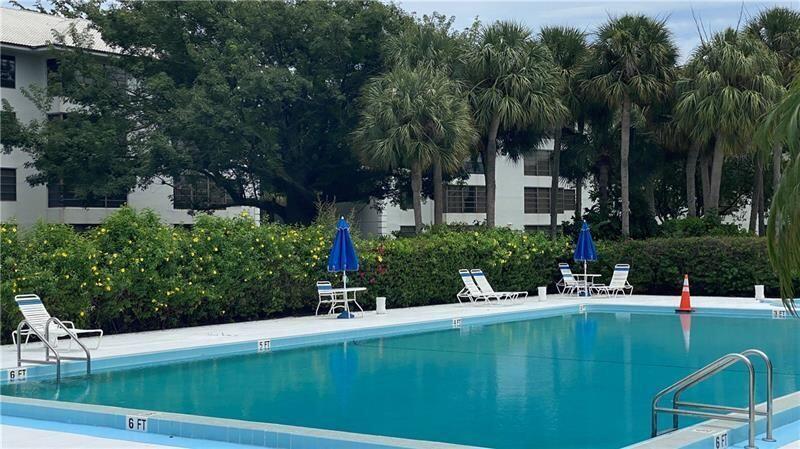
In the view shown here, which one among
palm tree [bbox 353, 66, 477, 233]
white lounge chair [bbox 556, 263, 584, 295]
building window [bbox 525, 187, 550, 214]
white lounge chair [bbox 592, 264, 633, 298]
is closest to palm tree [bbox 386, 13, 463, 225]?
palm tree [bbox 353, 66, 477, 233]

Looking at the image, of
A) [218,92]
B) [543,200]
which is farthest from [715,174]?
[543,200]

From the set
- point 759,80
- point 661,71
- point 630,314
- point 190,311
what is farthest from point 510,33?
point 190,311

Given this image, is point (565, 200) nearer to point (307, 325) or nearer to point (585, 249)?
point (585, 249)

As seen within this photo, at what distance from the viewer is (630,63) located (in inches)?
1145

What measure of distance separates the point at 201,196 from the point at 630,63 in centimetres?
1824

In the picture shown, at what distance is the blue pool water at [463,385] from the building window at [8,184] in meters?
23.2

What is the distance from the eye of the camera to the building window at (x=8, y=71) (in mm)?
35872

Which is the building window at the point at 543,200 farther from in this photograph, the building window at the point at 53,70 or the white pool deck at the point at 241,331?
the white pool deck at the point at 241,331

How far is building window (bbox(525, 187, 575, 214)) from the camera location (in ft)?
173

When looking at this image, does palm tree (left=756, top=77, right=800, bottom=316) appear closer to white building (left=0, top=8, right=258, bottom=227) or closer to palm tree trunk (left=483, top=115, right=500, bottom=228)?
palm tree trunk (left=483, top=115, right=500, bottom=228)

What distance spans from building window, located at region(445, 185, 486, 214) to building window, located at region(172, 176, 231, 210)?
12.4 meters

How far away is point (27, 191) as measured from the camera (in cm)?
3656

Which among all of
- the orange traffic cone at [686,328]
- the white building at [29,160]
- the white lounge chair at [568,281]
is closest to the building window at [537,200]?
the white building at [29,160]

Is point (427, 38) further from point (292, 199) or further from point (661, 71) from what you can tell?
point (292, 199)
